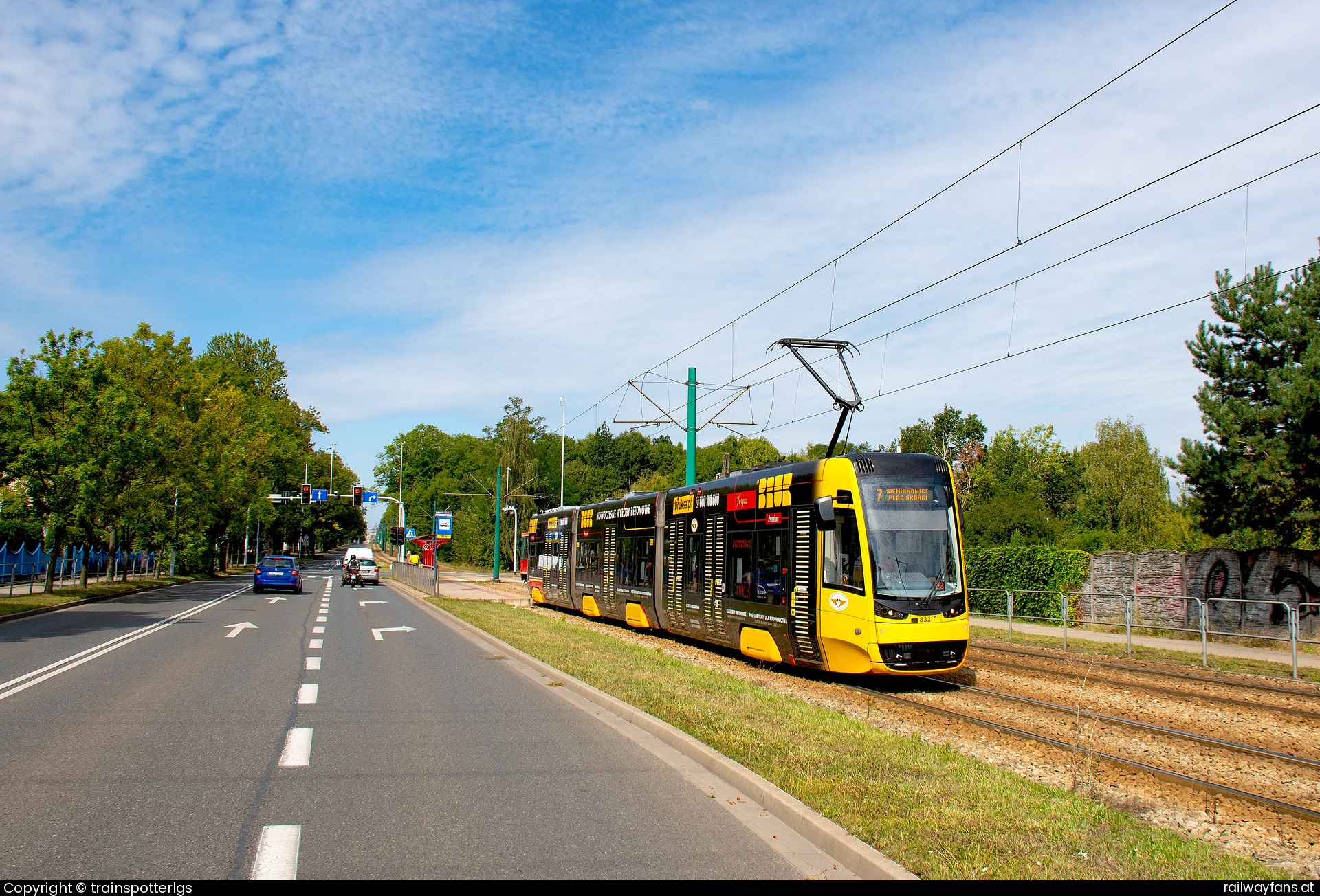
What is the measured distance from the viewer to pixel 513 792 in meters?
6.72

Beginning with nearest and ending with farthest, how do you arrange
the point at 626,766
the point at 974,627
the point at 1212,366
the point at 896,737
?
the point at 626,766, the point at 896,737, the point at 1212,366, the point at 974,627

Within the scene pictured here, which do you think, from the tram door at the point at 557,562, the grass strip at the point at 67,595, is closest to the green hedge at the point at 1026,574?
the tram door at the point at 557,562

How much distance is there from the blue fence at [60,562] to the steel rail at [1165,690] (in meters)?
30.8

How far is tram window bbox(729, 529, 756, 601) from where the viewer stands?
50.3 ft

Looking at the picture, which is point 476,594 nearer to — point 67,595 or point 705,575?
point 67,595

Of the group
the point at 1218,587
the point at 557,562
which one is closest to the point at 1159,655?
the point at 1218,587

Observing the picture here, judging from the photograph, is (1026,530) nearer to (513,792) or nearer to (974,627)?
(974,627)

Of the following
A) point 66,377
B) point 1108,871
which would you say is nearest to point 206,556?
point 66,377

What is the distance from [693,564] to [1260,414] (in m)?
14.2

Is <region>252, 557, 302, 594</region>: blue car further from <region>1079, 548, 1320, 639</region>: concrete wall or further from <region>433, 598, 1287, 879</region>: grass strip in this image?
<region>433, 598, 1287, 879</region>: grass strip

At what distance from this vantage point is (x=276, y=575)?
129ft

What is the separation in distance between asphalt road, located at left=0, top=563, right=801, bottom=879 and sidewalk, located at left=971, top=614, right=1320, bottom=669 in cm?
1426

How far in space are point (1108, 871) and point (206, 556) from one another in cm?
6031

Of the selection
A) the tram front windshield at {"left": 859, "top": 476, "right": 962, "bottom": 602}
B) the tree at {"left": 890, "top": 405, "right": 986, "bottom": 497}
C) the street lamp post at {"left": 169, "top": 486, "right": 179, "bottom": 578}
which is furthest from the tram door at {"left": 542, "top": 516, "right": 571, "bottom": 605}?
the tree at {"left": 890, "top": 405, "right": 986, "bottom": 497}
